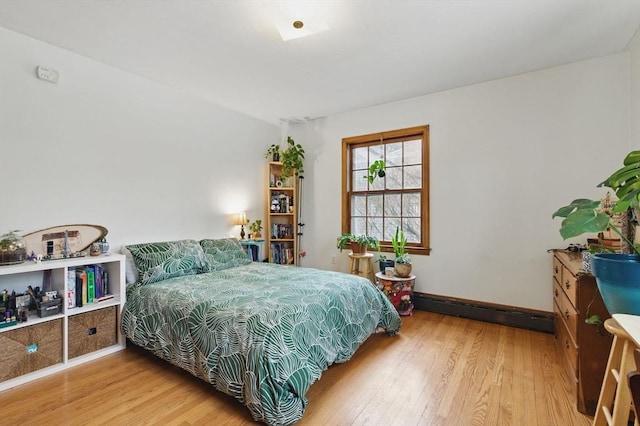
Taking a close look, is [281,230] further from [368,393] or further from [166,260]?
[368,393]

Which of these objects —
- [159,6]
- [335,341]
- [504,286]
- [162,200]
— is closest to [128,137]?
[162,200]

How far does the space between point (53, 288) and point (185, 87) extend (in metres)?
2.28

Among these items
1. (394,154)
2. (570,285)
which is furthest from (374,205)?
(570,285)

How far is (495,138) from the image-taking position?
312 centimetres

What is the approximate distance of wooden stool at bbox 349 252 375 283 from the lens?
3646 mm

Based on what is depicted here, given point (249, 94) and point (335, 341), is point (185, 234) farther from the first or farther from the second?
point (335, 341)

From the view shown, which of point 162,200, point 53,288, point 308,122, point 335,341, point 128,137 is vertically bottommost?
point 335,341

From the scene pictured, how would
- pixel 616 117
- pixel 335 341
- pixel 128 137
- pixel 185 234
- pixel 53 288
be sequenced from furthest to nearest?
pixel 185 234, pixel 128 137, pixel 616 117, pixel 53 288, pixel 335 341

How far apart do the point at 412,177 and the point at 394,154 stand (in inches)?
15.4

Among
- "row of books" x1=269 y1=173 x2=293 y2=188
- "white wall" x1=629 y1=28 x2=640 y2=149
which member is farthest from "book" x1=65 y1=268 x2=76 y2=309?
"white wall" x1=629 y1=28 x2=640 y2=149

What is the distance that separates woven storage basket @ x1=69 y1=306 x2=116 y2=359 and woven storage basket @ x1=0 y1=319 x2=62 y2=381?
0.08 metres

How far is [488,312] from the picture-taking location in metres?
3.11

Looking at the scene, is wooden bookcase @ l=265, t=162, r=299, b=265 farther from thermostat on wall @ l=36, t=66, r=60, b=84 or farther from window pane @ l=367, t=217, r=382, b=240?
thermostat on wall @ l=36, t=66, r=60, b=84

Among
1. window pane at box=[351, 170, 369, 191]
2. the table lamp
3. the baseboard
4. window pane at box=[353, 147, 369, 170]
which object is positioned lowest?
the baseboard
